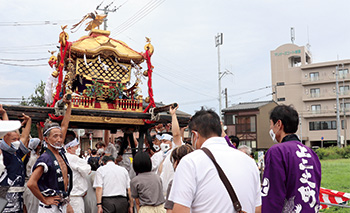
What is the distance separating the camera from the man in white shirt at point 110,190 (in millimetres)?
5246

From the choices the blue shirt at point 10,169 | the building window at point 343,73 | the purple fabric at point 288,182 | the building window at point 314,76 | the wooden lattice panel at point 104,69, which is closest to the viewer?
the purple fabric at point 288,182

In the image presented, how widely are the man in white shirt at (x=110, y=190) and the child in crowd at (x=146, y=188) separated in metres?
0.86

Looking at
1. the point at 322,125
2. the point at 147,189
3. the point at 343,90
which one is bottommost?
the point at 147,189

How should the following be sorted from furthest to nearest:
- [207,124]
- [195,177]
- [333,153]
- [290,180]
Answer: [333,153] < [290,180] < [207,124] < [195,177]

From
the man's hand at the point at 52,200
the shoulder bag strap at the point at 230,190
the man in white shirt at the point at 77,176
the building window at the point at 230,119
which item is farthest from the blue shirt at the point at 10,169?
the building window at the point at 230,119

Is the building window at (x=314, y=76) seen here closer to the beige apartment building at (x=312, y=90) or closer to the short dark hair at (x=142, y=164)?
the beige apartment building at (x=312, y=90)

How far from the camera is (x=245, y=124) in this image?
3850 cm

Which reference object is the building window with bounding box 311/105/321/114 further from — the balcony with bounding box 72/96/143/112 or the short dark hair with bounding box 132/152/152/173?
the short dark hair with bounding box 132/152/152/173

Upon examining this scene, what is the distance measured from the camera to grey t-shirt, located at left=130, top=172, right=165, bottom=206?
4.44 m

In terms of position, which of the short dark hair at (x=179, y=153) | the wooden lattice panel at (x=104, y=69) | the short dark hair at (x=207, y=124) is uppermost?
the wooden lattice panel at (x=104, y=69)

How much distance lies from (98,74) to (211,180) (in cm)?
563

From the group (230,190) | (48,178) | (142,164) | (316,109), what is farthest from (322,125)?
(230,190)

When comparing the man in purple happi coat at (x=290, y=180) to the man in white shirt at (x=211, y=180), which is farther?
the man in purple happi coat at (x=290, y=180)

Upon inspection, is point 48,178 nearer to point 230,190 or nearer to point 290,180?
point 230,190
